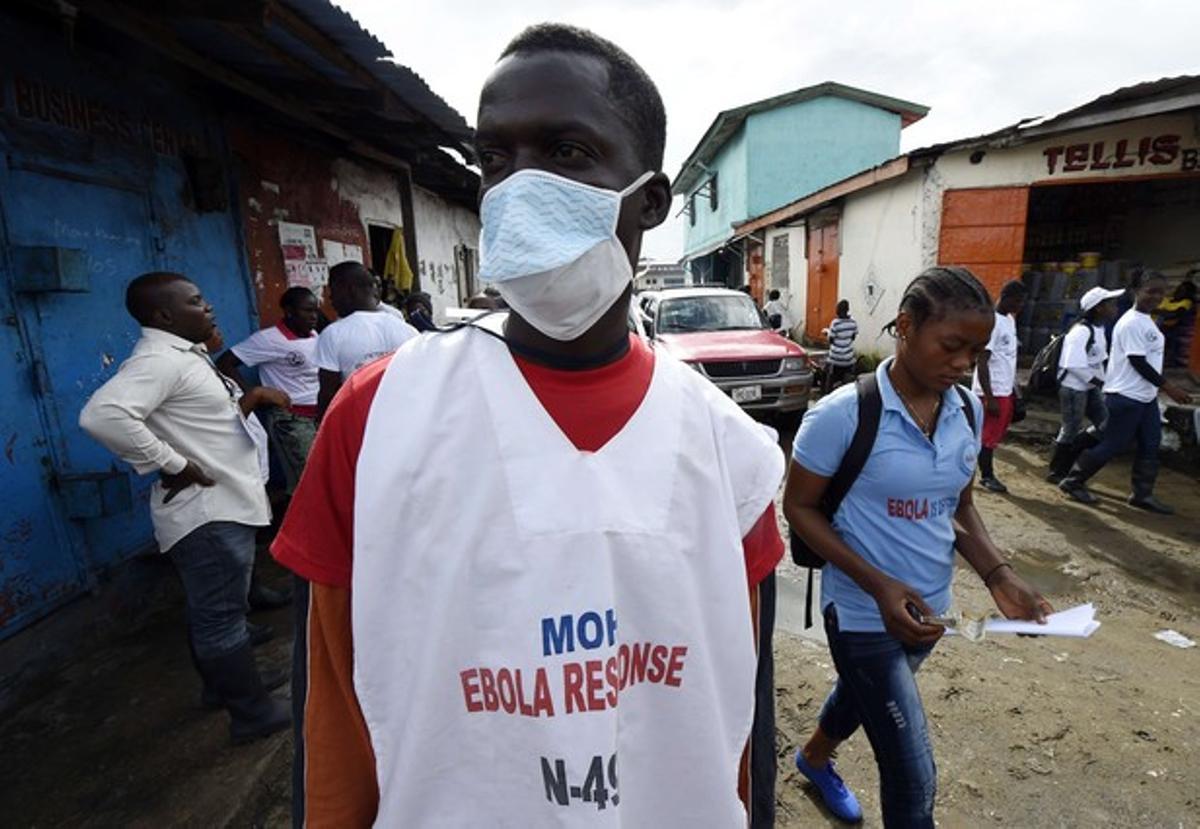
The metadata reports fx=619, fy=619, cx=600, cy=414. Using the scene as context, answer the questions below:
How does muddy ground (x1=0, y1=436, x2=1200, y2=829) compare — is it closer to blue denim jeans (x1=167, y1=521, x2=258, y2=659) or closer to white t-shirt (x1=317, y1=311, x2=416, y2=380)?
blue denim jeans (x1=167, y1=521, x2=258, y2=659)

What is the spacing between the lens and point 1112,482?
233 inches

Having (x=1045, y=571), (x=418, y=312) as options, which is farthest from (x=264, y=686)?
(x=1045, y=571)

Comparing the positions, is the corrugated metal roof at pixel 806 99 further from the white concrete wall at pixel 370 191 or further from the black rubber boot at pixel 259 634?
the black rubber boot at pixel 259 634

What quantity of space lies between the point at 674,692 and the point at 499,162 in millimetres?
909

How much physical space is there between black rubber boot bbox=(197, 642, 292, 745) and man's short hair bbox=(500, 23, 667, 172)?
2.54m

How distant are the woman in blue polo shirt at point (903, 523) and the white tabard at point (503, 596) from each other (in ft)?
3.22

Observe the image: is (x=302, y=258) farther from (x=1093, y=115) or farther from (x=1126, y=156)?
(x=1126, y=156)

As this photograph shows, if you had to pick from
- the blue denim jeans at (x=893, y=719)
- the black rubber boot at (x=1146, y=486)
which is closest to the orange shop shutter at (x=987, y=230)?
the black rubber boot at (x=1146, y=486)

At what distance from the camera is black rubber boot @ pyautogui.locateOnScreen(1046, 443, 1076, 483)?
578 centimetres

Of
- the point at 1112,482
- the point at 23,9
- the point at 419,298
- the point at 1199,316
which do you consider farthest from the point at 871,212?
the point at 23,9

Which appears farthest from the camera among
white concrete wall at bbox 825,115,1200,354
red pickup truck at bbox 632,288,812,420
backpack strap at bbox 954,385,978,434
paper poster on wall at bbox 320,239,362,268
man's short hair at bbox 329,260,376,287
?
white concrete wall at bbox 825,115,1200,354

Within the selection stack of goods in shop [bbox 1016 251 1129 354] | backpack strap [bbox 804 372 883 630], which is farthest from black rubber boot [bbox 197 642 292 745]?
stack of goods in shop [bbox 1016 251 1129 354]

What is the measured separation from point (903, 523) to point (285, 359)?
12.6 ft

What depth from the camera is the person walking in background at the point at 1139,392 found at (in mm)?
4789
